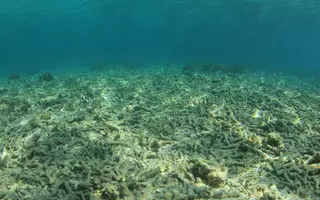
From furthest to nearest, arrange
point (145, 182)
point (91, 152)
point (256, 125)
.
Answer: point (256, 125), point (91, 152), point (145, 182)

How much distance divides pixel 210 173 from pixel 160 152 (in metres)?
1.93

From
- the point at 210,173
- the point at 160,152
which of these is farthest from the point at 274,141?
the point at 160,152

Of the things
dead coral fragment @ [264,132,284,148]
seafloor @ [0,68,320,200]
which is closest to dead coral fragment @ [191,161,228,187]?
seafloor @ [0,68,320,200]

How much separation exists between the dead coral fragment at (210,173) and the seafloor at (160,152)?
0.02 meters

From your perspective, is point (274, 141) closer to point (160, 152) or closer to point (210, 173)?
point (210, 173)

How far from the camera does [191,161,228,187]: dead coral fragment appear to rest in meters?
5.54

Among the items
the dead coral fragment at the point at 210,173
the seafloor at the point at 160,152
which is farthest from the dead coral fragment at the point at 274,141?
the dead coral fragment at the point at 210,173

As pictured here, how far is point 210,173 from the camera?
5637 millimetres

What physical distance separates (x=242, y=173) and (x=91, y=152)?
3.86 meters

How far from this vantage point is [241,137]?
7668 mm

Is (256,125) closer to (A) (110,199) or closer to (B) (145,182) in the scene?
(B) (145,182)

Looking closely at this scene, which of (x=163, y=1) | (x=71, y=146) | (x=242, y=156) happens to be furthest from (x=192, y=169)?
(x=163, y=1)

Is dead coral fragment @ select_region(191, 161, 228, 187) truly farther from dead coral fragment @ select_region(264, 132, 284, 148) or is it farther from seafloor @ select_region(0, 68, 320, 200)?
dead coral fragment @ select_region(264, 132, 284, 148)

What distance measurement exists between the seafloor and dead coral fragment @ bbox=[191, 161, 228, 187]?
0.9 inches
